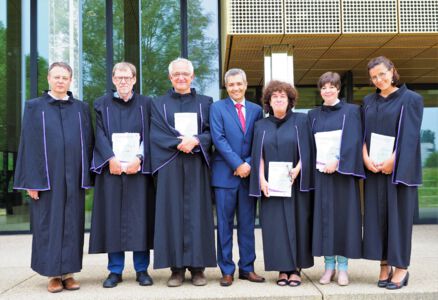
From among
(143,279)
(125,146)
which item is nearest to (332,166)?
(125,146)

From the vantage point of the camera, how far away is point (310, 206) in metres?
4.30

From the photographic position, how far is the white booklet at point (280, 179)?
13.7 feet

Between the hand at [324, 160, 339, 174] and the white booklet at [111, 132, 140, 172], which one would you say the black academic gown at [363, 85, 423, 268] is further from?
the white booklet at [111, 132, 140, 172]

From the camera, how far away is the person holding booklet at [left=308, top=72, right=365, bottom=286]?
4125 mm

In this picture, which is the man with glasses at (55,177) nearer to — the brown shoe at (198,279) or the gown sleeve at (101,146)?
the gown sleeve at (101,146)

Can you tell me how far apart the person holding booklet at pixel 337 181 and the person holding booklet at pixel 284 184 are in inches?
4.1

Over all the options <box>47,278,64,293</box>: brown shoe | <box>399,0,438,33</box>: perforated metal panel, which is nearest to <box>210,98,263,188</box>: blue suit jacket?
<box>47,278,64,293</box>: brown shoe

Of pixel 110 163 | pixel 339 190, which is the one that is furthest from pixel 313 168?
pixel 110 163

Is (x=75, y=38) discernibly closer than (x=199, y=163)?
No

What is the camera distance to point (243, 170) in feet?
13.9

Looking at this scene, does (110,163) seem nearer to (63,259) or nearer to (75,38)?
(63,259)

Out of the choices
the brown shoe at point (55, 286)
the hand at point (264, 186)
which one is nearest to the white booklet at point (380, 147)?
the hand at point (264, 186)

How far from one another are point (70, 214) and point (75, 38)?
404cm

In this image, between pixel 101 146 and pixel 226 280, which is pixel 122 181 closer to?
pixel 101 146
